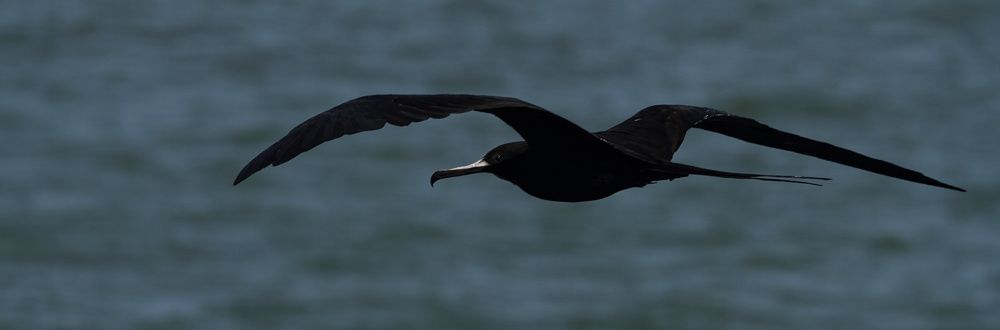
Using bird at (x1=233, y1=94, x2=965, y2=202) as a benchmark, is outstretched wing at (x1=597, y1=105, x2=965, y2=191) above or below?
above

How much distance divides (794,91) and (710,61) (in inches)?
66.8

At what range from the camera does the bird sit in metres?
5.36

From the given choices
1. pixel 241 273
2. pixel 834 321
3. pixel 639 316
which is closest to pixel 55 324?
pixel 241 273

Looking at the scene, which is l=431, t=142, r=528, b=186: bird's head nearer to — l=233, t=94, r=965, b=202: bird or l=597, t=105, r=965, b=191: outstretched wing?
l=233, t=94, r=965, b=202: bird

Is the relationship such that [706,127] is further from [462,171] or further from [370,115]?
[370,115]

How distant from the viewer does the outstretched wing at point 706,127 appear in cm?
622

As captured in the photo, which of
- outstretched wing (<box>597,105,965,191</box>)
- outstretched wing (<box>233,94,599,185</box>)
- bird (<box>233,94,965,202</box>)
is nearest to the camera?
outstretched wing (<box>233,94,599,185</box>)

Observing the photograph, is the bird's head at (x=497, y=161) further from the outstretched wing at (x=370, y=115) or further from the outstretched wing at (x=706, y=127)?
the outstretched wing at (x=370, y=115)

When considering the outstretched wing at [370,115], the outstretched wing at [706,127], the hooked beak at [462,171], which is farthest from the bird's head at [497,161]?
the outstretched wing at [370,115]

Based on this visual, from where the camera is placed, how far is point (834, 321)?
61.3 feet

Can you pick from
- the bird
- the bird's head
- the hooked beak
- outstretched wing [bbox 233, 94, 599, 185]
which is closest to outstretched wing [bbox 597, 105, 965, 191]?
the bird

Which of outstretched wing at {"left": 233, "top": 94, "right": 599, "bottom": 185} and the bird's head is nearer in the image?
outstretched wing at {"left": 233, "top": 94, "right": 599, "bottom": 185}

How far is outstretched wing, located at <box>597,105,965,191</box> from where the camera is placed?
20.4 ft

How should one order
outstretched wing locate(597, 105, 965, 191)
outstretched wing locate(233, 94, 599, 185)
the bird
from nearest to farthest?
outstretched wing locate(233, 94, 599, 185) < the bird < outstretched wing locate(597, 105, 965, 191)
